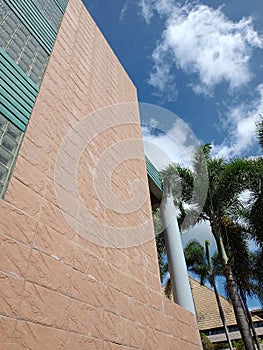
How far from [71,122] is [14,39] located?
1.81 metres

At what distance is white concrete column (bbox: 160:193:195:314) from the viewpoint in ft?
17.2

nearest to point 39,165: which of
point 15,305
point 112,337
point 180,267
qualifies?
point 15,305

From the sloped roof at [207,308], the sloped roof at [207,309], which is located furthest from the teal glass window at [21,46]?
the sloped roof at [207,308]

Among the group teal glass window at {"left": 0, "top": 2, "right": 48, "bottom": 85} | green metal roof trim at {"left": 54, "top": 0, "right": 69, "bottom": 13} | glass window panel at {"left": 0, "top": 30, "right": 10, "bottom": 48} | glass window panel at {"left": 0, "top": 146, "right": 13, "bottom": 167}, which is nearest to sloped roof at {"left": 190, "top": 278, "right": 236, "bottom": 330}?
green metal roof trim at {"left": 54, "top": 0, "right": 69, "bottom": 13}

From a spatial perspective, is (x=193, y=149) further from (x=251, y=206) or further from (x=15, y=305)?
(x=15, y=305)

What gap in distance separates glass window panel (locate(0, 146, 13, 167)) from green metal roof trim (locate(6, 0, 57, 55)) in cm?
263

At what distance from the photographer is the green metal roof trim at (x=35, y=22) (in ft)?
15.7

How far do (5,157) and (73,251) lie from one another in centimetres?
123

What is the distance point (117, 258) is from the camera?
11.8 feet

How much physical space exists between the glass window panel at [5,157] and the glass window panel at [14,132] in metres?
0.25

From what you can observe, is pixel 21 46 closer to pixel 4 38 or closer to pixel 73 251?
pixel 4 38

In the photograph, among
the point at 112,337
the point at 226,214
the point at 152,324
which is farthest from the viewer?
the point at 226,214

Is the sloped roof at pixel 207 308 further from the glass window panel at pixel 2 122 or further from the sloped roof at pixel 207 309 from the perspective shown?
the glass window panel at pixel 2 122

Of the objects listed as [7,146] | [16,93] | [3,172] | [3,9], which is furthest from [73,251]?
[3,9]
